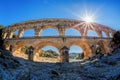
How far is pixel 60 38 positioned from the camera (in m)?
45.4

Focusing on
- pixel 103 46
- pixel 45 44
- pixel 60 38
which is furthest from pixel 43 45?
pixel 103 46

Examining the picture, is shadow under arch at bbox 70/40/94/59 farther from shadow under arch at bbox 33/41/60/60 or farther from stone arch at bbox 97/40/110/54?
shadow under arch at bbox 33/41/60/60

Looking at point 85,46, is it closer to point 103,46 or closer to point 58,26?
point 103,46

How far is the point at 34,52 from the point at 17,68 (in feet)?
84.3

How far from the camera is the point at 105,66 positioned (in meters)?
24.9

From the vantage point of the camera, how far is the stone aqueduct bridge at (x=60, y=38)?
4522 centimetres

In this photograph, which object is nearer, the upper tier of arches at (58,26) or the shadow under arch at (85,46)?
the shadow under arch at (85,46)

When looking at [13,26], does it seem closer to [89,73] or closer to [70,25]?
[70,25]

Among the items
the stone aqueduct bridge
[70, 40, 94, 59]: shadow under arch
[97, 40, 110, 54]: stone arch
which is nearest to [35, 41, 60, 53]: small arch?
the stone aqueduct bridge

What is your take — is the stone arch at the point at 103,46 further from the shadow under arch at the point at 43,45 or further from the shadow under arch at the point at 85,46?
the shadow under arch at the point at 43,45

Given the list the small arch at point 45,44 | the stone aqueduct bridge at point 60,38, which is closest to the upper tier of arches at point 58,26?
the stone aqueduct bridge at point 60,38

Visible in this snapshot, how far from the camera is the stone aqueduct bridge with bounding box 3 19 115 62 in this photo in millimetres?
45219

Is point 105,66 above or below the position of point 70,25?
below

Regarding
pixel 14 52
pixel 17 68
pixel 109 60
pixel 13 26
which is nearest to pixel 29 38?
pixel 14 52
